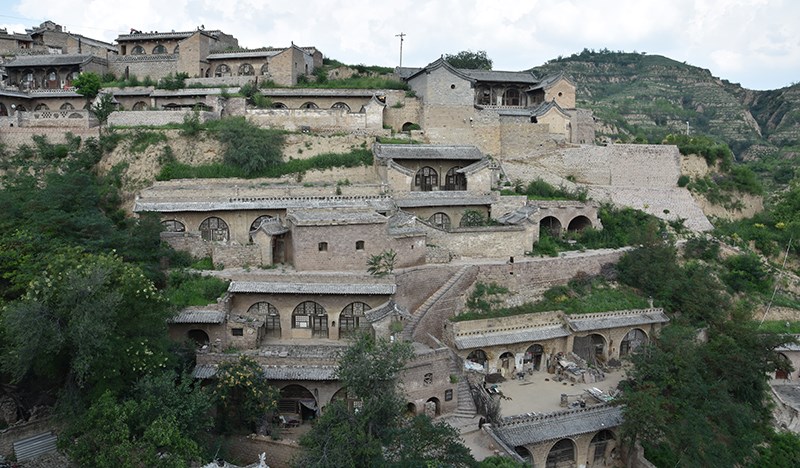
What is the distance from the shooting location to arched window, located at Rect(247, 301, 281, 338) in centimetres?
2238

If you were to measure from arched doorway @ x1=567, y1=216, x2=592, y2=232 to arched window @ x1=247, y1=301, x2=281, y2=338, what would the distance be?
52.3 feet

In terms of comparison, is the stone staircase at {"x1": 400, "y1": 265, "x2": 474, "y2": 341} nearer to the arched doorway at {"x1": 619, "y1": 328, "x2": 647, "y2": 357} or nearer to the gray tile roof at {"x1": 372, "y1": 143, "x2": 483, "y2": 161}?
the arched doorway at {"x1": 619, "y1": 328, "x2": 647, "y2": 357}

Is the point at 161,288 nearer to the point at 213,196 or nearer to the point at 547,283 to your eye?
the point at 213,196

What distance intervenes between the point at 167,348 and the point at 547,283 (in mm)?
15370

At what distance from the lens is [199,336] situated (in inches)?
846

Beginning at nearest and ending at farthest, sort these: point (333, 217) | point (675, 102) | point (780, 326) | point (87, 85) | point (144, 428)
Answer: point (144, 428) → point (333, 217) → point (780, 326) → point (87, 85) → point (675, 102)

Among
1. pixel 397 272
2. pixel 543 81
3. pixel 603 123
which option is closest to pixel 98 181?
pixel 397 272

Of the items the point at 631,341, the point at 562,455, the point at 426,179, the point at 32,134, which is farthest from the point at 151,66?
the point at 562,455

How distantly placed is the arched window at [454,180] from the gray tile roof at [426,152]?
34.6 inches

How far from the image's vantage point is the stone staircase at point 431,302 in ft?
71.5

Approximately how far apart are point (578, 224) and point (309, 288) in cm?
1576

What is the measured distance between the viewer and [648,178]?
1335 inches

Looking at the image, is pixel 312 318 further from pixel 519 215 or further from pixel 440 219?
pixel 519 215

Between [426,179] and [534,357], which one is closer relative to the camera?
[534,357]
